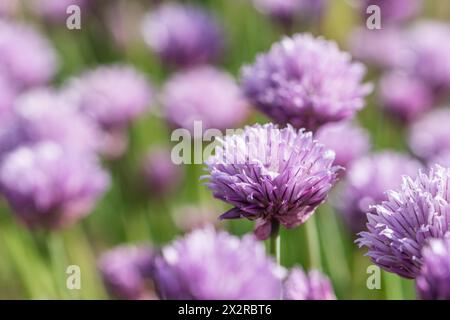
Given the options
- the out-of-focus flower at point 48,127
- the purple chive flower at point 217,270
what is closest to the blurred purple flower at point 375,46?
the out-of-focus flower at point 48,127

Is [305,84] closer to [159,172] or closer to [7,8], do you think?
[159,172]

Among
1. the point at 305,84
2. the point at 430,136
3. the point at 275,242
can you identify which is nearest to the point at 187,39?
the point at 430,136

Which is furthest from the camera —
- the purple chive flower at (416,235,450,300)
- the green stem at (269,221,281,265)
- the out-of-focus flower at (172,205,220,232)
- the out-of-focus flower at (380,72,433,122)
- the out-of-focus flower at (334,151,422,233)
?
the out-of-focus flower at (380,72,433,122)

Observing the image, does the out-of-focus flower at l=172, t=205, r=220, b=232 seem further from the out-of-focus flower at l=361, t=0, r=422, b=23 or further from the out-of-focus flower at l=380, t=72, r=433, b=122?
the out-of-focus flower at l=361, t=0, r=422, b=23

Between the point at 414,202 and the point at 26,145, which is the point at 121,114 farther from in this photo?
the point at 414,202

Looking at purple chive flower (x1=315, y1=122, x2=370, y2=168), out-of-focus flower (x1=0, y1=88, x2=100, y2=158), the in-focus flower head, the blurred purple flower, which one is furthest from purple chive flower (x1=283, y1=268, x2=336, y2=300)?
the blurred purple flower

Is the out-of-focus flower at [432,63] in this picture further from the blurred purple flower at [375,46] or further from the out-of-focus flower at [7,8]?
the out-of-focus flower at [7,8]

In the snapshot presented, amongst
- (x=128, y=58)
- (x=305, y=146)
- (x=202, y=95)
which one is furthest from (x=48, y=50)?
(x=305, y=146)

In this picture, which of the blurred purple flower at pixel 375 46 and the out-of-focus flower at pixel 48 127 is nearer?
the out-of-focus flower at pixel 48 127
